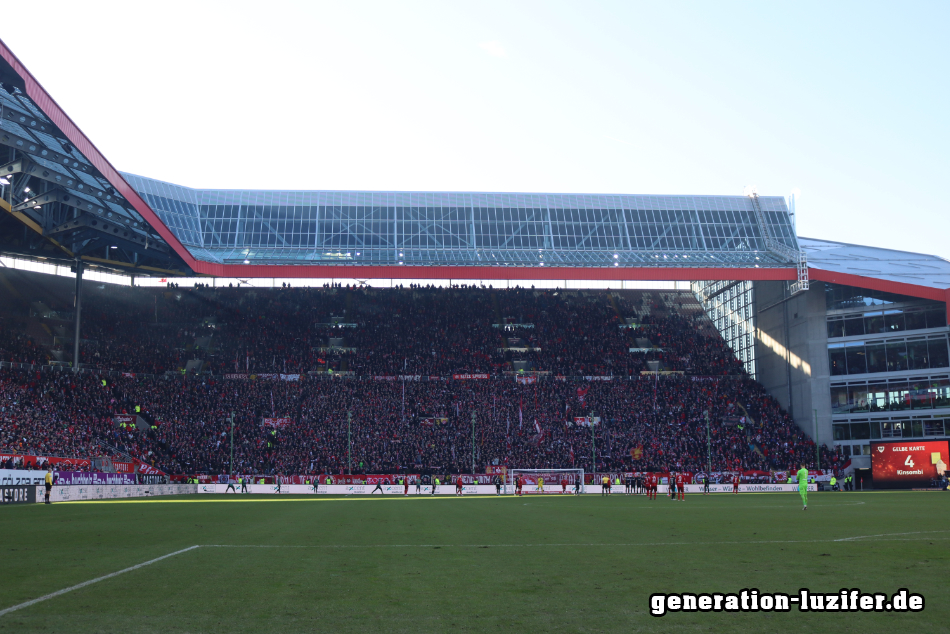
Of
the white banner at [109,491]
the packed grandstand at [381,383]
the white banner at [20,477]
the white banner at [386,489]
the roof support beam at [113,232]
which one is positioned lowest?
the white banner at [386,489]

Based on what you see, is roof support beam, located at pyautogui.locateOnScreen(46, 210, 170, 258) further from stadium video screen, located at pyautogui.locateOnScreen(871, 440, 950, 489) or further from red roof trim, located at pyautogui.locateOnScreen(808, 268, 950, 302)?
stadium video screen, located at pyautogui.locateOnScreen(871, 440, 950, 489)

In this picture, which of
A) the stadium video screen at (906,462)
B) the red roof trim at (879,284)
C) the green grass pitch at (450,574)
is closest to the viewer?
the green grass pitch at (450,574)

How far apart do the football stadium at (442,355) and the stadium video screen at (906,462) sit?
0.17 m

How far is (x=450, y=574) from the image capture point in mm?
12305

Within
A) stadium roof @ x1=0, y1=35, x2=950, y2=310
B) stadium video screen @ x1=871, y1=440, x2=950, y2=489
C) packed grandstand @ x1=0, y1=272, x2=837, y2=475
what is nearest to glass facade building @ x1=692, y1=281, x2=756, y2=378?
packed grandstand @ x1=0, y1=272, x2=837, y2=475

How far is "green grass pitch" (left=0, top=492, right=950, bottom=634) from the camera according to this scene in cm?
869

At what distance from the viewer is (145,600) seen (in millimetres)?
9914

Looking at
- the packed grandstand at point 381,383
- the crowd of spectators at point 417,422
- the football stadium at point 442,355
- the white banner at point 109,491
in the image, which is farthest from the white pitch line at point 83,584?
the crowd of spectators at point 417,422

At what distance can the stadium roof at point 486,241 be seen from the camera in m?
70.4

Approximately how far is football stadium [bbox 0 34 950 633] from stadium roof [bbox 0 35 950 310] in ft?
0.99

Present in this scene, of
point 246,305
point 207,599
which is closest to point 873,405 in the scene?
point 246,305

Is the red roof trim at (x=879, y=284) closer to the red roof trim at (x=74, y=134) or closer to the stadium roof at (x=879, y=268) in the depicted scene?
→ the stadium roof at (x=879, y=268)

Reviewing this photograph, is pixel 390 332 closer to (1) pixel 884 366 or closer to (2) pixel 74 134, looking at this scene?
(2) pixel 74 134

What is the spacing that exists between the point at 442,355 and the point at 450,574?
6638 cm
